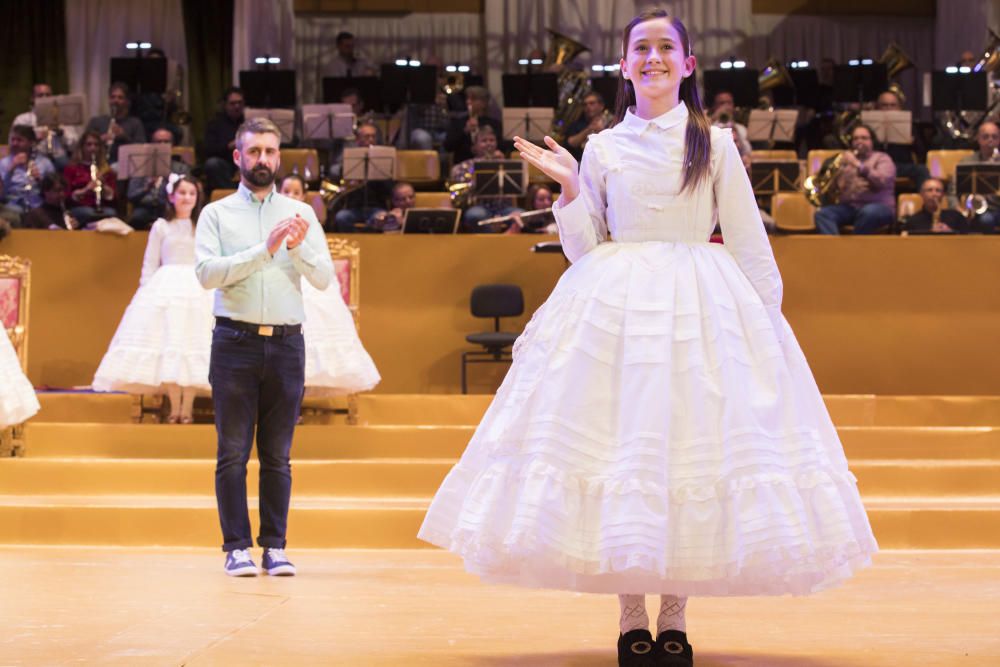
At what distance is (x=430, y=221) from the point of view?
9.22m

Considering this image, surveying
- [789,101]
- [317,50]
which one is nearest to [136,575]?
[789,101]

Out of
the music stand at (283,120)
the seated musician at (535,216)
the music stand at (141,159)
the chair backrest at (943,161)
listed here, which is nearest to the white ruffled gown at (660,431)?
the seated musician at (535,216)

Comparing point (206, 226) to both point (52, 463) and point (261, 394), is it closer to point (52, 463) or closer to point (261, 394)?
point (261, 394)

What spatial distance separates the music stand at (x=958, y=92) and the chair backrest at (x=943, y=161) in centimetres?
83

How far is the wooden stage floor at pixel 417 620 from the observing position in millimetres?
3121

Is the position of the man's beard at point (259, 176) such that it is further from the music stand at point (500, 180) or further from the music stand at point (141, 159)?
the music stand at point (141, 159)

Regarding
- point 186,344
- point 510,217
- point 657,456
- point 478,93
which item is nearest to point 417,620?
point 657,456

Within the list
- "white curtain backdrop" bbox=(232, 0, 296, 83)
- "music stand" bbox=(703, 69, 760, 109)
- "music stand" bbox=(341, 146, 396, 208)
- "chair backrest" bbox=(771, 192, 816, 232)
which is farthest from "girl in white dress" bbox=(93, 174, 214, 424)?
"white curtain backdrop" bbox=(232, 0, 296, 83)

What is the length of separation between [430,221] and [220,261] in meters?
4.68

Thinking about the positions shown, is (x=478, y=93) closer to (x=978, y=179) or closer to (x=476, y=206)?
(x=476, y=206)

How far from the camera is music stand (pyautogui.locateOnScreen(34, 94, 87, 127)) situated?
1235 centimetres

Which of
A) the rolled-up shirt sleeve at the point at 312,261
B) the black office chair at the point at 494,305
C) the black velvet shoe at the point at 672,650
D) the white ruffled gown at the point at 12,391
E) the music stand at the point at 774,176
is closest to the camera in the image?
the black velvet shoe at the point at 672,650

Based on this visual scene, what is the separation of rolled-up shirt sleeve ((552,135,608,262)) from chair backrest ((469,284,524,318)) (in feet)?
18.2

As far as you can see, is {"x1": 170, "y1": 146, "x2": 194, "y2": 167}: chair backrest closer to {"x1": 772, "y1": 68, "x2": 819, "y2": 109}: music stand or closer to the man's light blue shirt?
{"x1": 772, "y1": 68, "x2": 819, "y2": 109}: music stand
